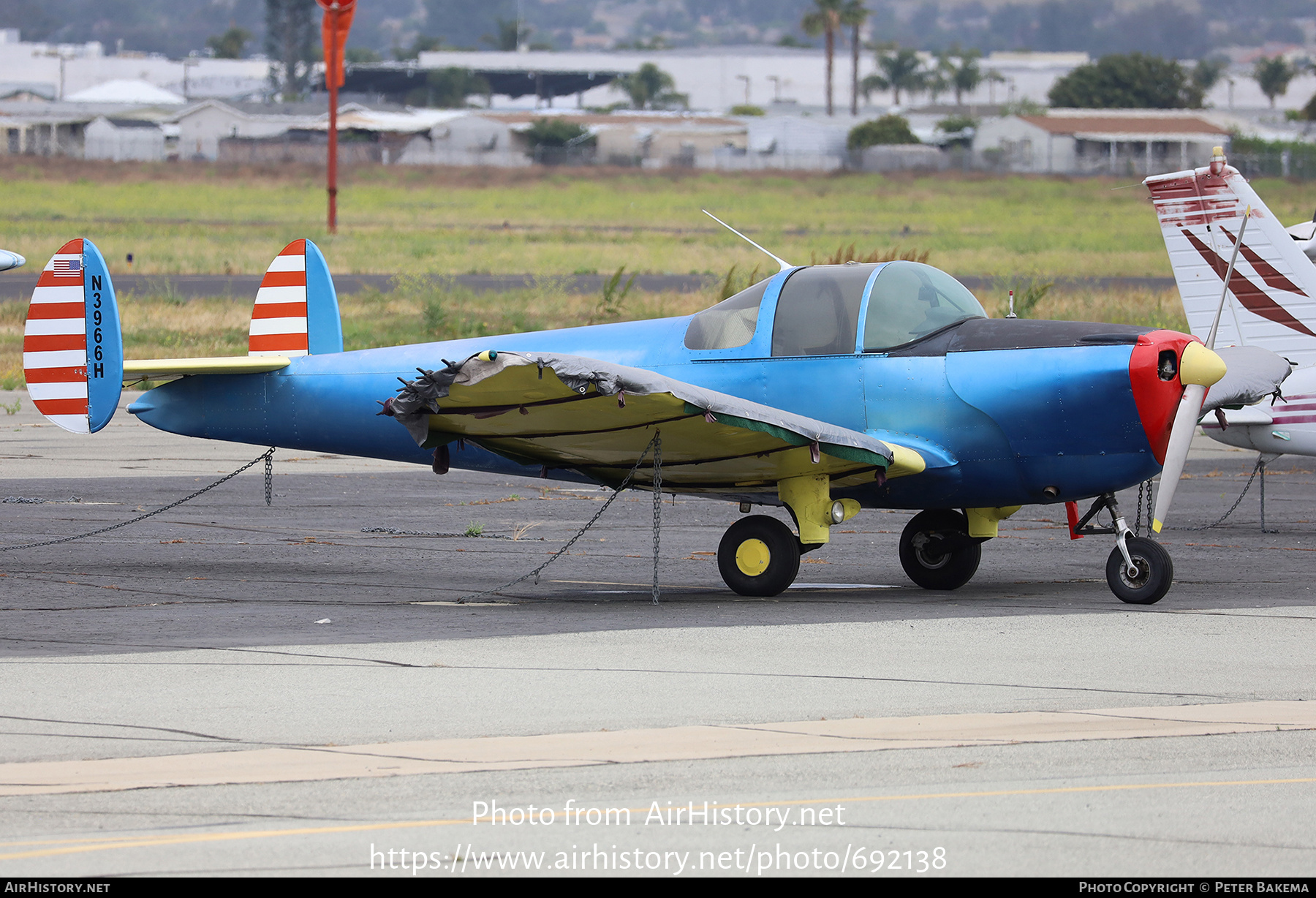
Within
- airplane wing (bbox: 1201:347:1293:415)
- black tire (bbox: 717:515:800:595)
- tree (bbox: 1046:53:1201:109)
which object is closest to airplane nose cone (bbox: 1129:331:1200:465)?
airplane wing (bbox: 1201:347:1293:415)

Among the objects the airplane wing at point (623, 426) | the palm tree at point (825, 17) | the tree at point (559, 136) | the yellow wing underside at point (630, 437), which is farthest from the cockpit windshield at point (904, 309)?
the palm tree at point (825, 17)

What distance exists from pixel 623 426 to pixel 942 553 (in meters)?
2.78

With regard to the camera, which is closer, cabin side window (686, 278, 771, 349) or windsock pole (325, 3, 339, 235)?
cabin side window (686, 278, 771, 349)

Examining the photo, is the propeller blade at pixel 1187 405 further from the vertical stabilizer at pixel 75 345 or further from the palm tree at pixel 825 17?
the palm tree at pixel 825 17

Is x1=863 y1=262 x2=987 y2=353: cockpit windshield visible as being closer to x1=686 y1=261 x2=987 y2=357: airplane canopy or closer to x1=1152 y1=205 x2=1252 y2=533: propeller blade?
x1=686 y1=261 x2=987 y2=357: airplane canopy

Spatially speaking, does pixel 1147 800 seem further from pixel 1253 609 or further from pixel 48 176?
pixel 48 176

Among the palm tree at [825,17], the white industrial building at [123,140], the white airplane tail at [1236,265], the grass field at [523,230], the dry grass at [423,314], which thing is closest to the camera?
the white airplane tail at [1236,265]

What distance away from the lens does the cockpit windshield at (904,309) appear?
1158 cm

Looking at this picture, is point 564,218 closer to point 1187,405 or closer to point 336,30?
point 336,30

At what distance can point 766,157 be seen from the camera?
414ft

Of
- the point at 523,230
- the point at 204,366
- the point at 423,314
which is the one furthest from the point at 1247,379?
the point at 523,230

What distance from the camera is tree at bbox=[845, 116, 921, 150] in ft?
409

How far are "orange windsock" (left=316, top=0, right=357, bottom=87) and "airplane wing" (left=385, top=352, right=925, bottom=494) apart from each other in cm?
4261

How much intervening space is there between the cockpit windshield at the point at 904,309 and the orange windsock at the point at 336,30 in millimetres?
42735
